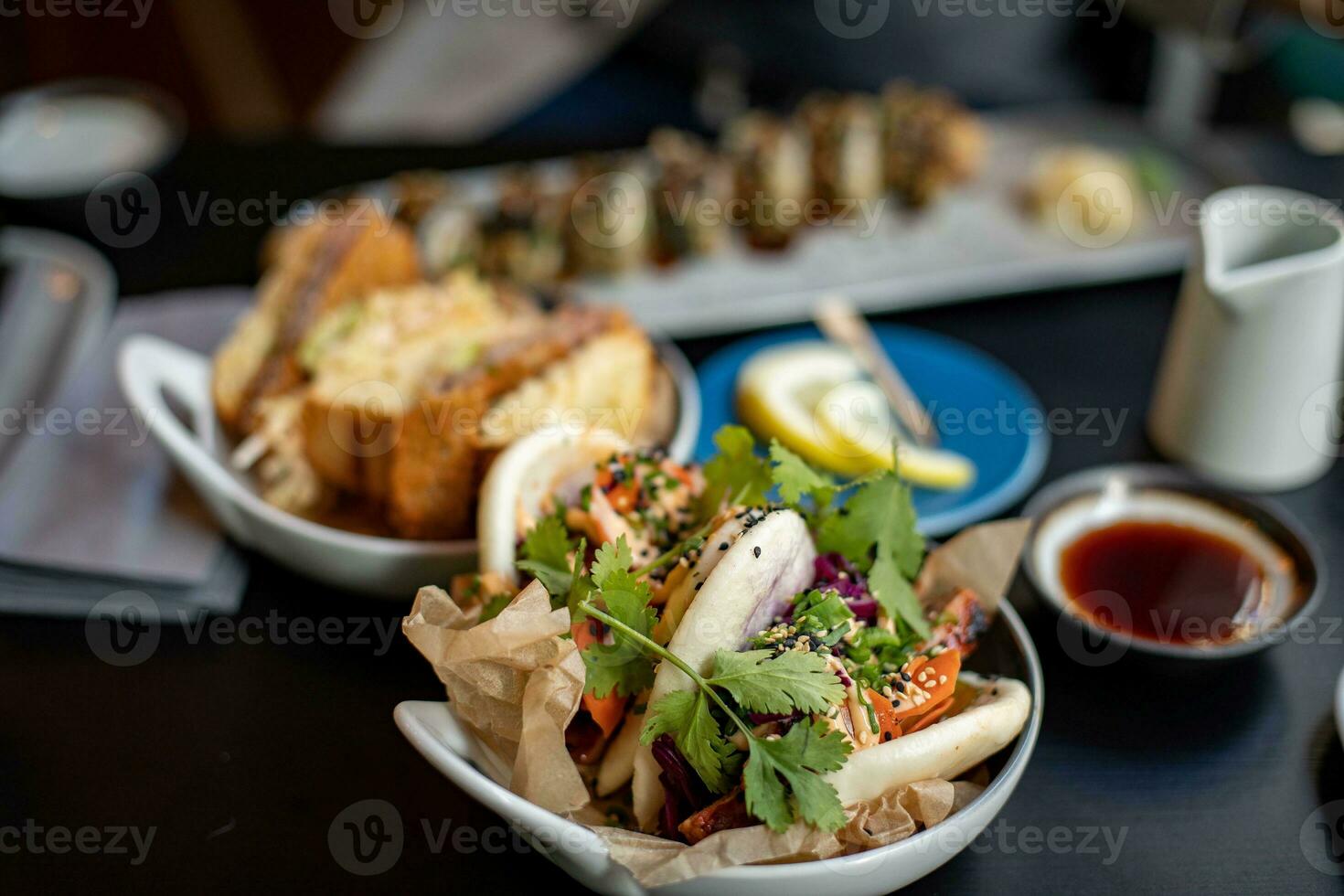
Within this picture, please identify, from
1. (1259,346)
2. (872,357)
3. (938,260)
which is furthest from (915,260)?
(1259,346)

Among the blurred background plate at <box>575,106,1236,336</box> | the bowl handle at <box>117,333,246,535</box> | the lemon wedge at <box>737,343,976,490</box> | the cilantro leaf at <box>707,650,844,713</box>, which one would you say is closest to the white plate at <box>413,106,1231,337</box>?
the blurred background plate at <box>575,106,1236,336</box>

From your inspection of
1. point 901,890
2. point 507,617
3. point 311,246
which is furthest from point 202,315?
point 901,890

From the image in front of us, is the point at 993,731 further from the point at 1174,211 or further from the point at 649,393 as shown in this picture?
the point at 1174,211

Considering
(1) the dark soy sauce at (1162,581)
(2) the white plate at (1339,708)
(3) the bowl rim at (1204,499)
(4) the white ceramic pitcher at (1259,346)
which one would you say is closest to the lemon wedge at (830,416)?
(3) the bowl rim at (1204,499)

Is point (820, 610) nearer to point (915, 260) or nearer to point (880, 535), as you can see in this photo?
point (880, 535)

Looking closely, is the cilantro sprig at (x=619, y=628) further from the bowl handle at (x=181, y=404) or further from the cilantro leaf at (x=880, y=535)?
the bowl handle at (x=181, y=404)
